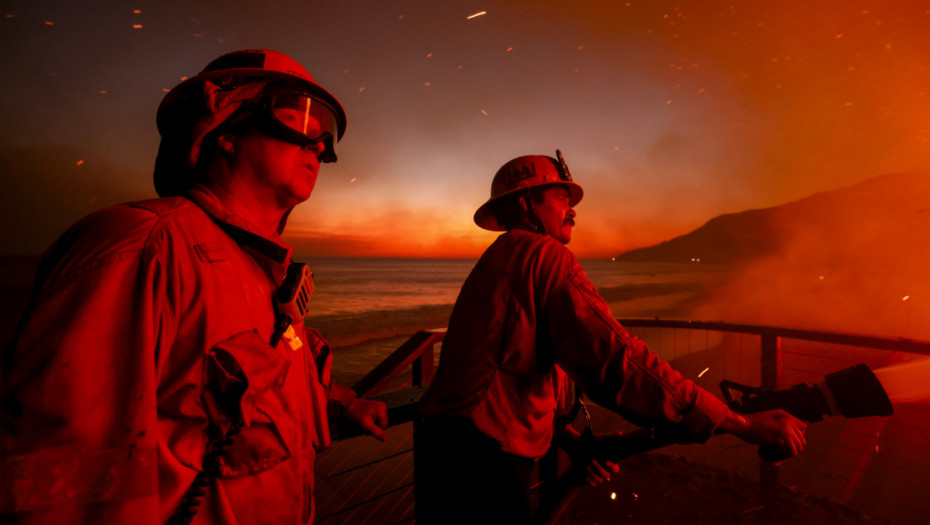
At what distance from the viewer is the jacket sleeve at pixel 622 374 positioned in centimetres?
153

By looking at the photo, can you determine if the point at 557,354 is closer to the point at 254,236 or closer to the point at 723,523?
the point at 254,236

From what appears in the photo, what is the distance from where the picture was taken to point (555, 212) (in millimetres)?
2586

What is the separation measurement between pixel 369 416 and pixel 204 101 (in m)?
1.54

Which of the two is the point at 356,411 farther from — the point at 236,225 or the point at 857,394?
the point at 857,394

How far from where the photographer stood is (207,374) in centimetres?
101

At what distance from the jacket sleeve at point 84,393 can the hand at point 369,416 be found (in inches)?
42.2

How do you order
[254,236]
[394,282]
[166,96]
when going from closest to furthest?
[254,236] → [166,96] → [394,282]

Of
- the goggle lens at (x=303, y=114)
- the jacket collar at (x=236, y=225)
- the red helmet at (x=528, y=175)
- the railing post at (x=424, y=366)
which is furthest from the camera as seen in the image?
the railing post at (x=424, y=366)

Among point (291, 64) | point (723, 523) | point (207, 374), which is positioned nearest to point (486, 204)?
point (291, 64)

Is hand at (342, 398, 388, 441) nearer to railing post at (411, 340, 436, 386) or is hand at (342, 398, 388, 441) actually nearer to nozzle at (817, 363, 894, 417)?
railing post at (411, 340, 436, 386)

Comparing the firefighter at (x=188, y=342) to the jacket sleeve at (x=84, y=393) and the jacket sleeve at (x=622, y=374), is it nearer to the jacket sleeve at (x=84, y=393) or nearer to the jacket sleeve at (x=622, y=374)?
the jacket sleeve at (x=84, y=393)

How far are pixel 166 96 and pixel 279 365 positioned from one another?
1086 mm

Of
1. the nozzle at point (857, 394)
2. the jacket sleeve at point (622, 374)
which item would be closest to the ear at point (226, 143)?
the jacket sleeve at point (622, 374)

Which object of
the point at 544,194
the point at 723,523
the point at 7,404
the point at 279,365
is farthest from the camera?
the point at 723,523
